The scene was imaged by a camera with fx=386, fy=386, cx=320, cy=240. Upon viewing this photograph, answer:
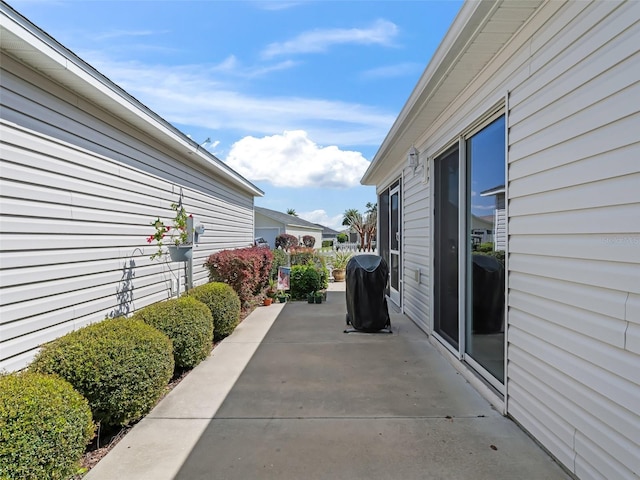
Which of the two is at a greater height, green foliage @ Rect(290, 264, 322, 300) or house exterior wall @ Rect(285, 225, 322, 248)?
house exterior wall @ Rect(285, 225, 322, 248)

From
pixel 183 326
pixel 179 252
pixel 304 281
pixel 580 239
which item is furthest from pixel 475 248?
pixel 304 281

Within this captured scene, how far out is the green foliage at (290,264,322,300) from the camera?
8641 millimetres

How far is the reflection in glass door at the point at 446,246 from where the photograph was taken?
162 inches

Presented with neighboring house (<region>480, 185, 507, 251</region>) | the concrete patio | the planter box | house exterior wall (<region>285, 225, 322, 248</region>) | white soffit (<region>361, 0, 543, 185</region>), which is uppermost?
white soffit (<region>361, 0, 543, 185</region>)

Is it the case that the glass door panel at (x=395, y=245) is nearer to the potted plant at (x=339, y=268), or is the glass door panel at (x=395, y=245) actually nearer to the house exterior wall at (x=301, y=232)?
the potted plant at (x=339, y=268)

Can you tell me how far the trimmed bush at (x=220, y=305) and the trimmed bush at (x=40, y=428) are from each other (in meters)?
2.72

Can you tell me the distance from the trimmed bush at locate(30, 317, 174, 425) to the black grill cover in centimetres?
305

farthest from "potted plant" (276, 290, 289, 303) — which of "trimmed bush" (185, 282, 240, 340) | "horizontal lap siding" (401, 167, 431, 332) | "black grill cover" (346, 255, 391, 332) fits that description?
"black grill cover" (346, 255, 391, 332)

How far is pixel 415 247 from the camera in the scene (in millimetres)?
5945

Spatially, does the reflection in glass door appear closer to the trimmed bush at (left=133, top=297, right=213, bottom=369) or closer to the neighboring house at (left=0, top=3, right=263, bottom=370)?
the trimmed bush at (left=133, top=297, right=213, bottom=369)

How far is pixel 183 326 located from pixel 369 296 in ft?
8.64

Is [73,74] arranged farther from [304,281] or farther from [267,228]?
[267,228]

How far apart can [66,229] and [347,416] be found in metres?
2.75

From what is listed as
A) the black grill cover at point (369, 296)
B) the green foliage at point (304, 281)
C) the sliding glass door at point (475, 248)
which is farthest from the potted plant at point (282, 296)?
the sliding glass door at point (475, 248)
